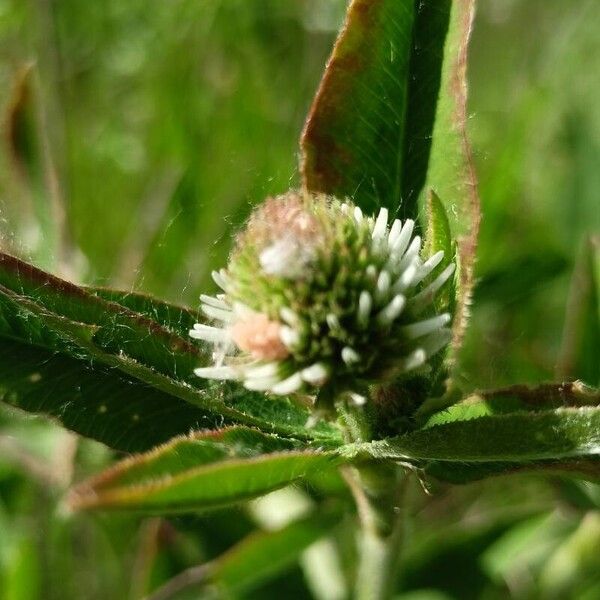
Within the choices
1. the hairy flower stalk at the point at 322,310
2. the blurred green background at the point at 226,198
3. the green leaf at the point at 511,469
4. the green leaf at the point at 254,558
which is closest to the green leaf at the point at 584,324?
the blurred green background at the point at 226,198

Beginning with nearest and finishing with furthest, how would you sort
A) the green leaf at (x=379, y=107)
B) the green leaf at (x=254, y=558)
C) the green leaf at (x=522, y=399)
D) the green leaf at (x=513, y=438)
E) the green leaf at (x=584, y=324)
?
the green leaf at (x=513, y=438) < the green leaf at (x=522, y=399) < the green leaf at (x=379, y=107) < the green leaf at (x=254, y=558) < the green leaf at (x=584, y=324)

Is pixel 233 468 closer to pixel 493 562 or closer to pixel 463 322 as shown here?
pixel 463 322

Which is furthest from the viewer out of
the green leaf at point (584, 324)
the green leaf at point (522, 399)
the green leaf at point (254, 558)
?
the green leaf at point (584, 324)

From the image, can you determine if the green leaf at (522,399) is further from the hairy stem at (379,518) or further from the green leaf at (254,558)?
the green leaf at (254,558)

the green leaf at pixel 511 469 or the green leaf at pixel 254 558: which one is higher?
the green leaf at pixel 254 558

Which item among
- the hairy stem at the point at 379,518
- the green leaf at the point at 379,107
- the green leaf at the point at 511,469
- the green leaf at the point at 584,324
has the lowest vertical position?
the green leaf at the point at 511,469

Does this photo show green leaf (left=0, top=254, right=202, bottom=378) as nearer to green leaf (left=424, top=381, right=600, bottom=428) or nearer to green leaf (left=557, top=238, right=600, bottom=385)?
green leaf (left=424, top=381, right=600, bottom=428)

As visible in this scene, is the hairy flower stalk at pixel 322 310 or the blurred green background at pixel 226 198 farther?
the blurred green background at pixel 226 198
